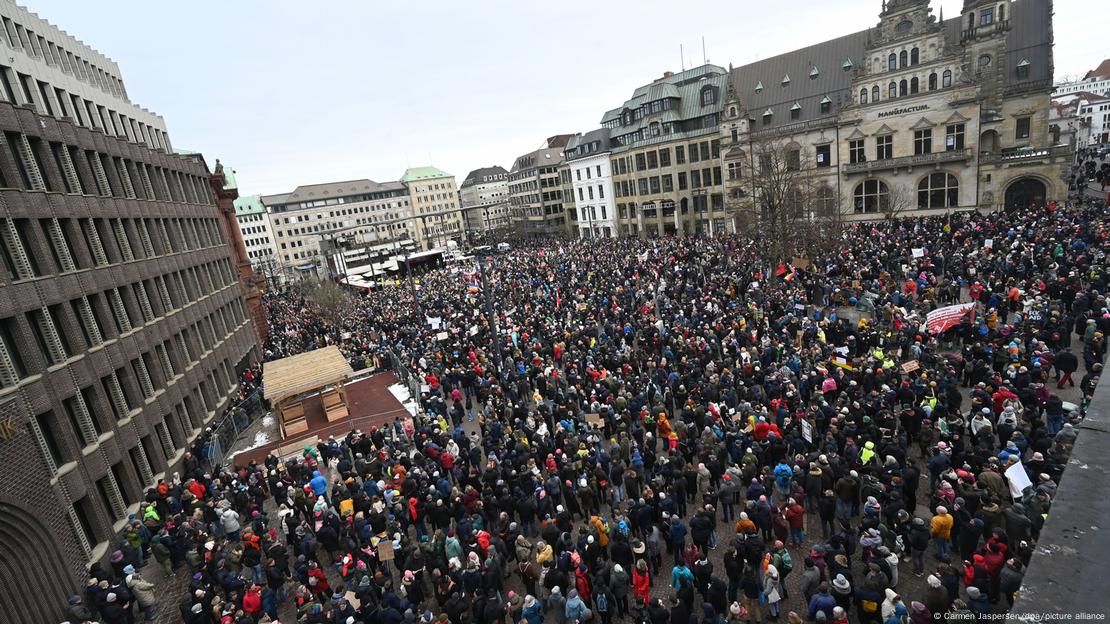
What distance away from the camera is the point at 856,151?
165ft

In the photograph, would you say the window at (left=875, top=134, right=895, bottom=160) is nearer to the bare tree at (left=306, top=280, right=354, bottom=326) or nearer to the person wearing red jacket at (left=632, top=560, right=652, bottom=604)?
the bare tree at (left=306, top=280, right=354, bottom=326)

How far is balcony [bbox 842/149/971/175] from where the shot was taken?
44312mm

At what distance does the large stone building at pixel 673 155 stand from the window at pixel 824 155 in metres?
11.1

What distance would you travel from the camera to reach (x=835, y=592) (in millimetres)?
9219

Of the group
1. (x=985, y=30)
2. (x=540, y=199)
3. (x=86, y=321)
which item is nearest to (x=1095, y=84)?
(x=985, y=30)

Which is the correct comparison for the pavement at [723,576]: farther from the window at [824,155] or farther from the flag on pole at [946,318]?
the window at [824,155]

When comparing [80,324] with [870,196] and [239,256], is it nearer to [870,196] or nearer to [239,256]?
[239,256]

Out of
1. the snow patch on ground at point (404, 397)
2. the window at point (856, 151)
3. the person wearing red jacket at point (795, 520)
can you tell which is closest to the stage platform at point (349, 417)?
the snow patch on ground at point (404, 397)

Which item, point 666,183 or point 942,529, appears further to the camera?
point 666,183

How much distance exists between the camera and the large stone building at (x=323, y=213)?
119625mm

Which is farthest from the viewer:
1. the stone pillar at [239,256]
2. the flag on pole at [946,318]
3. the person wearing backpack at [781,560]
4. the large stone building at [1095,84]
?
the large stone building at [1095,84]

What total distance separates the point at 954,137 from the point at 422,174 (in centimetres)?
11896

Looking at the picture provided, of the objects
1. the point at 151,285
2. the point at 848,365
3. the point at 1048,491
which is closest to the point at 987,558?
the point at 1048,491

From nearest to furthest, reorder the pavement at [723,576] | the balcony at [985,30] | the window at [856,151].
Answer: the pavement at [723,576]
the balcony at [985,30]
the window at [856,151]
